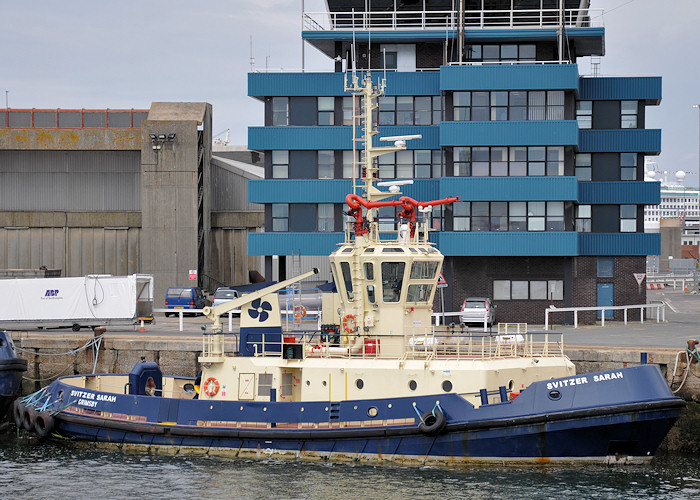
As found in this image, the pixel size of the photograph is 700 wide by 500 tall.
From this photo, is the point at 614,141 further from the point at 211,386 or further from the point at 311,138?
the point at 211,386

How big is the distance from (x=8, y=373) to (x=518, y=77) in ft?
77.1

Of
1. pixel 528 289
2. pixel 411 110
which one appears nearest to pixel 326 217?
pixel 411 110

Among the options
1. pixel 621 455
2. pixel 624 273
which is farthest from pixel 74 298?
pixel 624 273

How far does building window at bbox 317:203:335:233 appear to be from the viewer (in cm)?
4378

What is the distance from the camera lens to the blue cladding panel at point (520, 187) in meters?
41.4

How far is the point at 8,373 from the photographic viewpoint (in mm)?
27516

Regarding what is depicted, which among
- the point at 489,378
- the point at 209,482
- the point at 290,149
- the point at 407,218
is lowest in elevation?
the point at 209,482

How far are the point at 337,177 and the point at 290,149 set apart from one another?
232cm

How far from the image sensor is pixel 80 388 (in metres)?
25.1

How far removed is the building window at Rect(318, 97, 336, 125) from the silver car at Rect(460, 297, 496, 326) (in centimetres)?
970

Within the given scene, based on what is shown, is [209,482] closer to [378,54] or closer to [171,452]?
[171,452]

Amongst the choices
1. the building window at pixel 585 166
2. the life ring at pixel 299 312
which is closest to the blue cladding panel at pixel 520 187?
the building window at pixel 585 166

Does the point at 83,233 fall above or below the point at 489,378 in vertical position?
above

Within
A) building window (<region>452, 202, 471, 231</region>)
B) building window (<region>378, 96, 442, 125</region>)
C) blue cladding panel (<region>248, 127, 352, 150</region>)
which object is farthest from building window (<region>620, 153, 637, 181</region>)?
blue cladding panel (<region>248, 127, 352, 150</region>)
